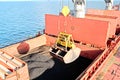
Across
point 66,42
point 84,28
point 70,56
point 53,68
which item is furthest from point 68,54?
point 84,28

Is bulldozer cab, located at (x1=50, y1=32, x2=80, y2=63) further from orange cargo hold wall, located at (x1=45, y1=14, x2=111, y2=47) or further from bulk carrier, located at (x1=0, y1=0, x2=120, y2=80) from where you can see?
orange cargo hold wall, located at (x1=45, y1=14, x2=111, y2=47)

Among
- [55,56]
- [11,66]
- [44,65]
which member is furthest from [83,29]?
[11,66]

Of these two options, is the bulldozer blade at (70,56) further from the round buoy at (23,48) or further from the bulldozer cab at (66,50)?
the round buoy at (23,48)

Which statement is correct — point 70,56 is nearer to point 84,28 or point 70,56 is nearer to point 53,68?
point 53,68

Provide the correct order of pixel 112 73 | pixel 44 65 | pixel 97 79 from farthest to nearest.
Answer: pixel 44 65
pixel 112 73
pixel 97 79

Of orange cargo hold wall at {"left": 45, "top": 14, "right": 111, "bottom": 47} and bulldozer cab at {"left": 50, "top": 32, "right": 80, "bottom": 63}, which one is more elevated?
orange cargo hold wall at {"left": 45, "top": 14, "right": 111, "bottom": 47}

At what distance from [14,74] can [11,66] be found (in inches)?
32.5

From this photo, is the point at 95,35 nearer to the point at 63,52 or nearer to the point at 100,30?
the point at 100,30

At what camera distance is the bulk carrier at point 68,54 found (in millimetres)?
9289

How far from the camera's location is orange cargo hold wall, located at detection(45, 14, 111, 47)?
12.6 meters

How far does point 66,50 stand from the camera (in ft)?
40.7

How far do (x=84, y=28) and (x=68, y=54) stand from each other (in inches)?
119

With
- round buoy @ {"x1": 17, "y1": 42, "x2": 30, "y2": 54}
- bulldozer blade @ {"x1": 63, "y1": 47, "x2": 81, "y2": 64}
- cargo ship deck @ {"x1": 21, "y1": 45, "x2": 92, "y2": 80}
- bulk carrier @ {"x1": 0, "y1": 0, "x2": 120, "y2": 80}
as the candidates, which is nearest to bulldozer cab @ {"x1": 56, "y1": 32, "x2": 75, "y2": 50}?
bulk carrier @ {"x1": 0, "y1": 0, "x2": 120, "y2": 80}

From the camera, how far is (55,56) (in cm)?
1294
